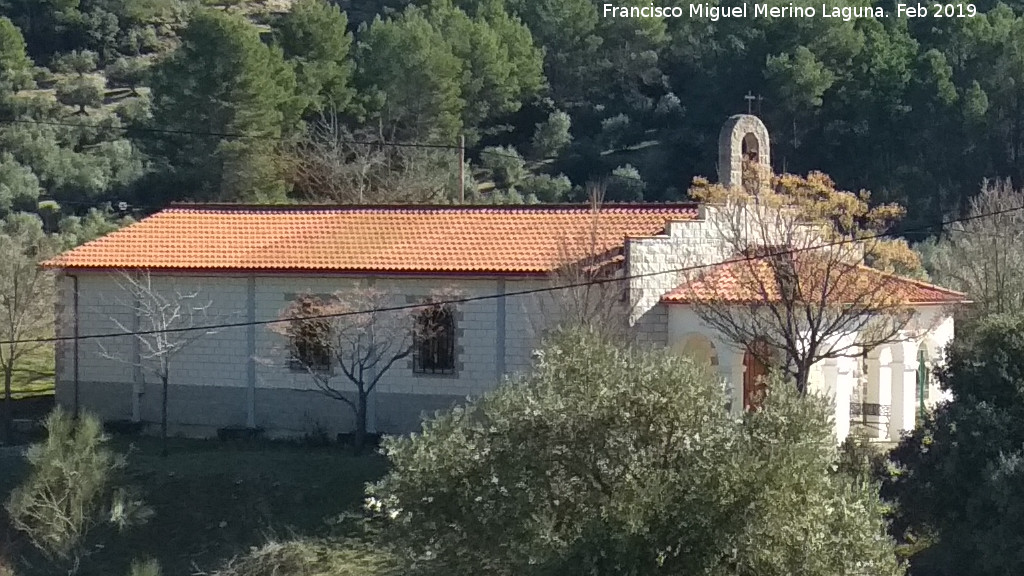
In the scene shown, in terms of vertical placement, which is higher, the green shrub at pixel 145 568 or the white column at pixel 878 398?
the white column at pixel 878 398

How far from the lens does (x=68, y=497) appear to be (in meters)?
24.4

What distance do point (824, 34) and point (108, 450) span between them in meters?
36.1

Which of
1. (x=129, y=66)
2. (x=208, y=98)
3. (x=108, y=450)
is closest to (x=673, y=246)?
(x=108, y=450)

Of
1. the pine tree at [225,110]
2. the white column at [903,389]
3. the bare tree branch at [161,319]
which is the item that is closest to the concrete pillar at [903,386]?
the white column at [903,389]

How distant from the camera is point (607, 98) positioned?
211 feet

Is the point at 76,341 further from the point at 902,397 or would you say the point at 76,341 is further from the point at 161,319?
the point at 902,397

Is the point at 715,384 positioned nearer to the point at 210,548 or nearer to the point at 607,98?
the point at 210,548

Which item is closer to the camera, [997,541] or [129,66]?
[997,541]

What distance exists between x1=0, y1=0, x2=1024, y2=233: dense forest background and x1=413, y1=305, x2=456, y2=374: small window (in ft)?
67.8

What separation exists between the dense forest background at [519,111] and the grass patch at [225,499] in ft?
72.9

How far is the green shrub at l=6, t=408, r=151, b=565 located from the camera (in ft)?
78.6

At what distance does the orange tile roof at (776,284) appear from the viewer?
23.4 metres

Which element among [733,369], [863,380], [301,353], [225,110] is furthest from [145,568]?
[225,110]

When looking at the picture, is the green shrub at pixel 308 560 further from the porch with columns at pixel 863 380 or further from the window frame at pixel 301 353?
the porch with columns at pixel 863 380
